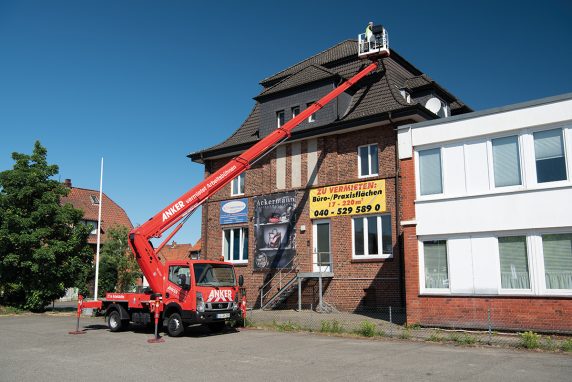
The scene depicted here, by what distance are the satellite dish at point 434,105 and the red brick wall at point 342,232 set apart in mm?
2802

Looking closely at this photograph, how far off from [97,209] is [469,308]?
40.7 meters

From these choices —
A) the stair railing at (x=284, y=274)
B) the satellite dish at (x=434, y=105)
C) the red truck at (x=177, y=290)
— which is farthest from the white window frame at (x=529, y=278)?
the stair railing at (x=284, y=274)

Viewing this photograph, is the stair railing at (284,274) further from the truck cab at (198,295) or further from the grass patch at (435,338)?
the grass patch at (435,338)

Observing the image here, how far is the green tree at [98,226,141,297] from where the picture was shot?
3550 centimetres

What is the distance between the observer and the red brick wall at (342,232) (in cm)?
1978

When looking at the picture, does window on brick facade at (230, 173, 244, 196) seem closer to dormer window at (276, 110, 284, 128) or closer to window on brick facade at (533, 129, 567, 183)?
dormer window at (276, 110, 284, 128)

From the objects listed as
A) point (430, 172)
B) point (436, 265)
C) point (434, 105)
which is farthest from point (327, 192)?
point (436, 265)

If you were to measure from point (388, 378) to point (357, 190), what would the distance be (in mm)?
13286

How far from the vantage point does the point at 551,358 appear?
10.3m

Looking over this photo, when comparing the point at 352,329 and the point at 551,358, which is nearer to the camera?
the point at 551,358

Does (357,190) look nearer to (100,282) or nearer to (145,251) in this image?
(145,251)

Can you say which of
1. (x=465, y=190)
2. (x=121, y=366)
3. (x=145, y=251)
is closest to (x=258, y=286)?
(x=145, y=251)

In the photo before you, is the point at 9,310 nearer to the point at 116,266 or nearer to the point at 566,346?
the point at 116,266

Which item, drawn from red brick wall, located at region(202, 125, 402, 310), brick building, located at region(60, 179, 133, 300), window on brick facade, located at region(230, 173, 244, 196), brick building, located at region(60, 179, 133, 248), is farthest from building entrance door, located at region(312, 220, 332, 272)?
brick building, located at region(60, 179, 133, 248)
